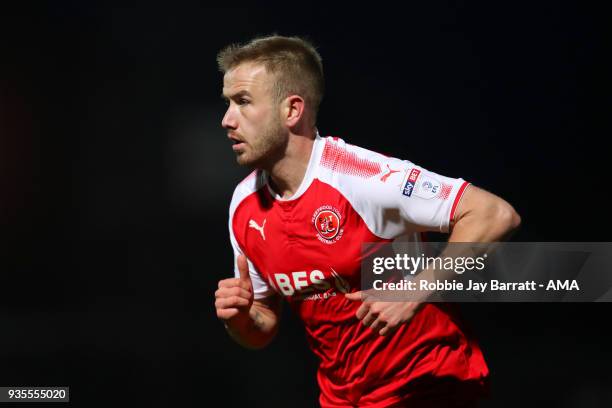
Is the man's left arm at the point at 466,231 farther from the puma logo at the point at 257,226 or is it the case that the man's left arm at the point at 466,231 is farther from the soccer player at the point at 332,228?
the puma logo at the point at 257,226

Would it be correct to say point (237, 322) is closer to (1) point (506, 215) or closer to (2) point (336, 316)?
(2) point (336, 316)

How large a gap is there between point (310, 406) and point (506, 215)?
2117mm

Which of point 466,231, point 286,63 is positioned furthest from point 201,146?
point 466,231

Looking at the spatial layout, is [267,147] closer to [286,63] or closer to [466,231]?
[286,63]

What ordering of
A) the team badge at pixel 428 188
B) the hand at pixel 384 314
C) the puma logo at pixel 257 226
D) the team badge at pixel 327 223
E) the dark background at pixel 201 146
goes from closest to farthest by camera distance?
the hand at pixel 384 314 → the team badge at pixel 428 188 → the team badge at pixel 327 223 → the puma logo at pixel 257 226 → the dark background at pixel 201 146

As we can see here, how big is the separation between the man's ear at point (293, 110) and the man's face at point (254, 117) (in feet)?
0.09

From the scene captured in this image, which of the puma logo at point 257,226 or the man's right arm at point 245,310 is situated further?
the puma logo at point 257,226

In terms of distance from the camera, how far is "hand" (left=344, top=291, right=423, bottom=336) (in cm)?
198

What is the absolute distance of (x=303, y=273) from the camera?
2336 mm

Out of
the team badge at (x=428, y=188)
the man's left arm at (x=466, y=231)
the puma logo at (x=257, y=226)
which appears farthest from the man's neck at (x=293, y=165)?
the man's left arm at (x=466, y=231)

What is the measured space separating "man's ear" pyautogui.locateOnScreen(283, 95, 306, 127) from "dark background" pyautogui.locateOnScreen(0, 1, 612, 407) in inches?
93.0

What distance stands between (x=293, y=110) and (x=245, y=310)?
0.62 meters

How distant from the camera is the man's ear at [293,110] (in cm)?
235

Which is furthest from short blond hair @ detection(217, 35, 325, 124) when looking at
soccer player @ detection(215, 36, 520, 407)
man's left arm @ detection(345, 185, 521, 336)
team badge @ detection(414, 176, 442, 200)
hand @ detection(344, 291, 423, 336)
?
hand @ detection(344, 291, 423, 336)
